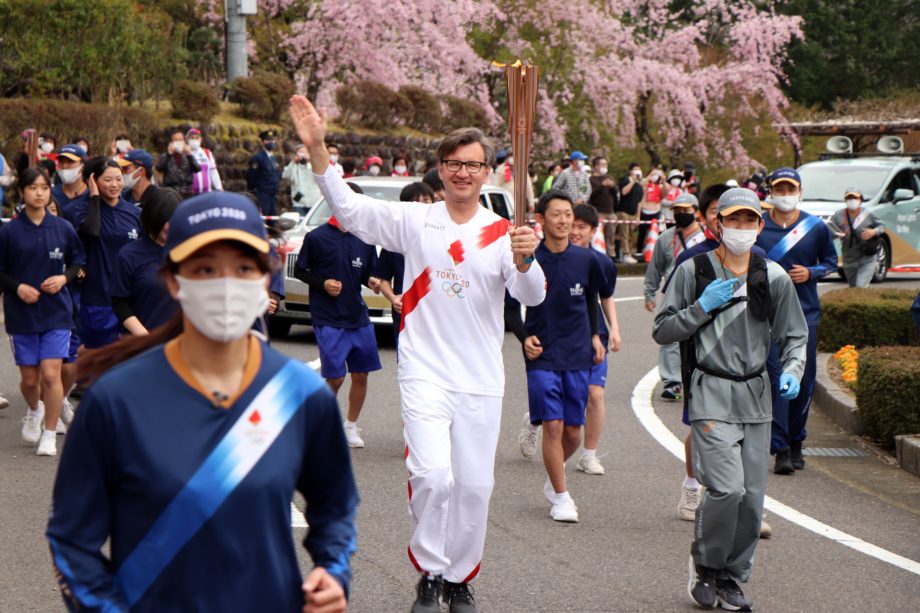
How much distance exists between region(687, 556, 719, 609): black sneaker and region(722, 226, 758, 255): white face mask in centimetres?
147

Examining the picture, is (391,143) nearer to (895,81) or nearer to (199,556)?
(199,556)

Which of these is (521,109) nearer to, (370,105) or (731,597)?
(731,597)

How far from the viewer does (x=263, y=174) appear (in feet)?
76.0

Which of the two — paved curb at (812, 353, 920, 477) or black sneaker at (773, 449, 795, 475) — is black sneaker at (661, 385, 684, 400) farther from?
black sneaker at (773, 449, 795, 475)

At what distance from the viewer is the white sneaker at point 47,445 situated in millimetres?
9531

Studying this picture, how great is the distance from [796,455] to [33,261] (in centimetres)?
536

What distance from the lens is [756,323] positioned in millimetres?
6773

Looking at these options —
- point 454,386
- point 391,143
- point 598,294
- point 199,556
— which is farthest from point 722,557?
point 391,143

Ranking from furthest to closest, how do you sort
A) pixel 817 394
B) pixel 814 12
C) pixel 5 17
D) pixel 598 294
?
pixel 814 12
pixel 5 17
pixel 817 394
pixel 598 294

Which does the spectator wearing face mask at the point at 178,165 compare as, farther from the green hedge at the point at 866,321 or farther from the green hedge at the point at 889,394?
the green hedge at the point at 889,394

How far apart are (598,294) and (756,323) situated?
6.89ft

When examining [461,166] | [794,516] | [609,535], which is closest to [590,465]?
[794,516]

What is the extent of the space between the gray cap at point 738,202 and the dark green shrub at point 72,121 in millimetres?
14900

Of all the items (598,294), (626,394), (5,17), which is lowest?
(626,394)
